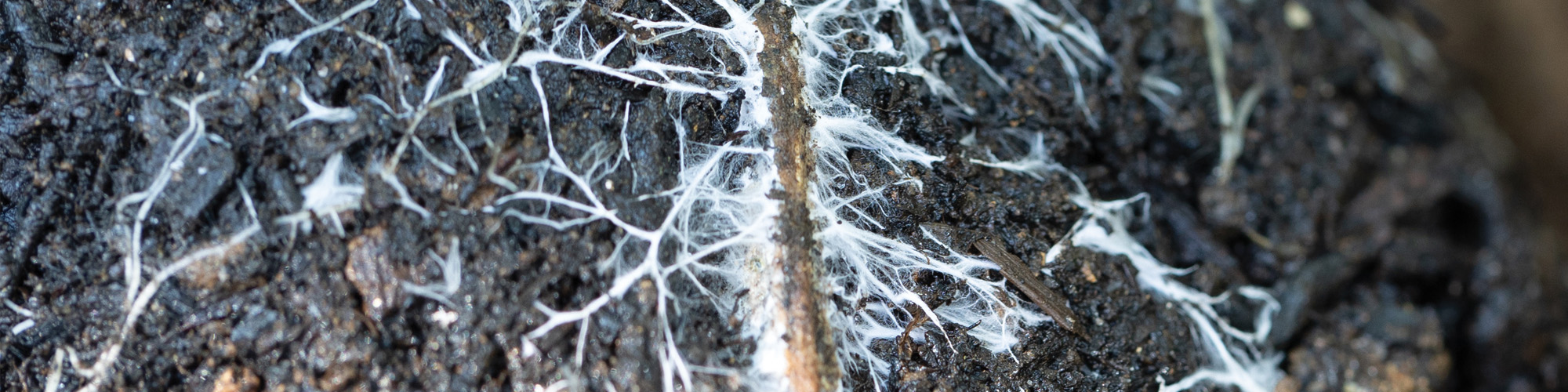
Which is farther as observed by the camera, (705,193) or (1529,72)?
(1529,72)

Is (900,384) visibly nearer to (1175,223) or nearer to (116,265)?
(1175,223)

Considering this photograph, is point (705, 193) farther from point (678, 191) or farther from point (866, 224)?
point (866, 224)

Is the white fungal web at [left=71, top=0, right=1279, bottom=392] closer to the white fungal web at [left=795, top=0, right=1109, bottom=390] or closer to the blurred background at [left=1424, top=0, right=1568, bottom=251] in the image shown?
the white fungal web at [left=795, top=0, right=1109, bottom=390]

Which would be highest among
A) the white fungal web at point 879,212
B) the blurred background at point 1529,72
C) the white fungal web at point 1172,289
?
the white fungal web at point 879,212

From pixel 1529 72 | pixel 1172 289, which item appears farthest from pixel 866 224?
pixel 1529 72

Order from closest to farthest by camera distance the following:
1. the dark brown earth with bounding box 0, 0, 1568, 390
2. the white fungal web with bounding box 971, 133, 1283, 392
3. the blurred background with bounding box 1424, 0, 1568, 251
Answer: the dark brown earth with bounding box 0, 0, 1568, 390 → the white fungal web with bounding box 971, 133, 1283, 392 → the blurred background with bounding box 1424, 0, 1568, 251

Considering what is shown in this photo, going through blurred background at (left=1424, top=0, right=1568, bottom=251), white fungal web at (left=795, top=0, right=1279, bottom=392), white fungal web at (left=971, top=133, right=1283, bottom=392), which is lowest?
blurred background at (left=1424, top=0, right=1568, bottom=251)

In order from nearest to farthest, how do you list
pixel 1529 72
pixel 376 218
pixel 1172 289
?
pixel 376 218, pixel 1172 289, pixel 1529 72

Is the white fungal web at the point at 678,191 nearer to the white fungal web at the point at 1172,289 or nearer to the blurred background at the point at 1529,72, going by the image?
the white fungal web at the point at 1172,289

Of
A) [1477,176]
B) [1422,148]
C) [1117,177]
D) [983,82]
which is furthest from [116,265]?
[1477,176]

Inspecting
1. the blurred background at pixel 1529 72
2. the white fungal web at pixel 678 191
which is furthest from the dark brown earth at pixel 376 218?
the blurred background at pixel 1529 72

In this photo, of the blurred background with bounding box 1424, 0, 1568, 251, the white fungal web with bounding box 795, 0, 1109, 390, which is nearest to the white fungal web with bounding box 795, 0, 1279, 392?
the white fungal web with bounding box 795, 0, 1109, 390
